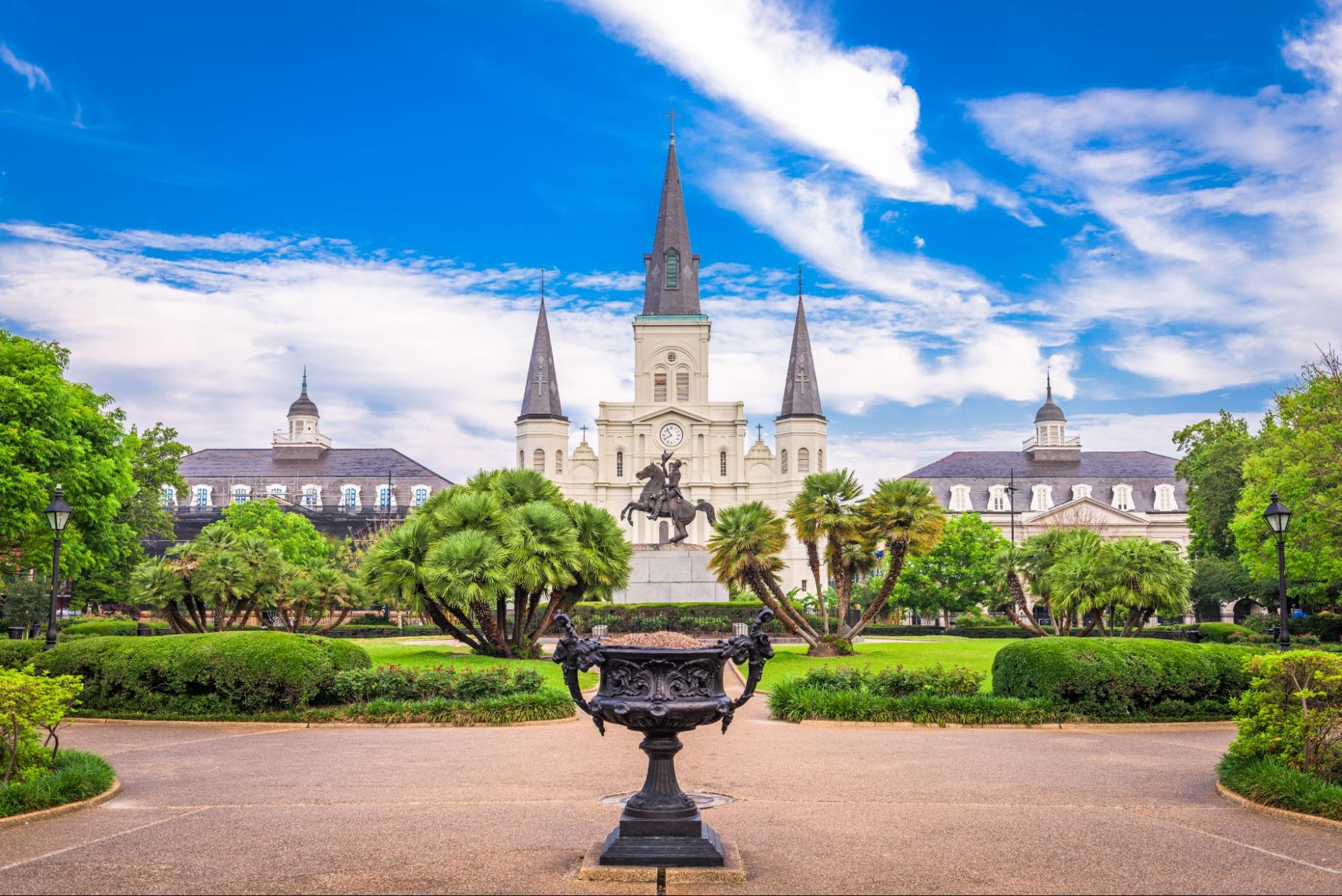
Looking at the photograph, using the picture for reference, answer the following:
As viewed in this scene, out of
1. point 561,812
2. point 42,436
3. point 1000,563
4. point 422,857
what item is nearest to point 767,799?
point 561,812

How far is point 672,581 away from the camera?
4169cm

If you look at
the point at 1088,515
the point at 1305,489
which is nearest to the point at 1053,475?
the point at 1088,515

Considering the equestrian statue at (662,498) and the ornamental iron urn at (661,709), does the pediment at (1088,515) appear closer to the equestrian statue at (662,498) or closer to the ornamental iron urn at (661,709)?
the equestrian statue at (662,498)

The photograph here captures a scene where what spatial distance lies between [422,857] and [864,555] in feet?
81.2

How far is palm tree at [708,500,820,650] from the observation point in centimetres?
2895

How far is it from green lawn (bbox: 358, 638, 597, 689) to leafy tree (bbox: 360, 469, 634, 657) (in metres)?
0.91

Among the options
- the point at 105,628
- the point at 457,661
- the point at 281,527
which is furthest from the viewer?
the point at 281,527

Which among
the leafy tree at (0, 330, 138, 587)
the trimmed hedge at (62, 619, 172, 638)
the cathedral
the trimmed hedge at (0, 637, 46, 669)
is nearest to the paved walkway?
the trimmed hedge at (0, 637, 46, 669)

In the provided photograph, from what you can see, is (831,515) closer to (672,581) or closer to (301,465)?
(672,581)

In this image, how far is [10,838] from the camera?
8547 mm

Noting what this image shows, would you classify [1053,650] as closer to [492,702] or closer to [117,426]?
[492,702]

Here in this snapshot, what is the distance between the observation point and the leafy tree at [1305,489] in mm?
31828

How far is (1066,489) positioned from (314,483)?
63944mm

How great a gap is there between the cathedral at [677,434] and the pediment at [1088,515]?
59.0 ft
